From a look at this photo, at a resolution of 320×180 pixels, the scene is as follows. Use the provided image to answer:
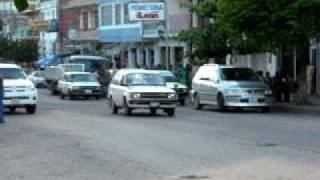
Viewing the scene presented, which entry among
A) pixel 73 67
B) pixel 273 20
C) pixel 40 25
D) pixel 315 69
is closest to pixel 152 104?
pixel 273 20

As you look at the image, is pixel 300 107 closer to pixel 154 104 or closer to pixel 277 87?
pixel 277 87

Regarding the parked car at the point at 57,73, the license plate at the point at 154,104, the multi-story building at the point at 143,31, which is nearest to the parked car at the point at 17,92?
the license plate at the point at 154,104

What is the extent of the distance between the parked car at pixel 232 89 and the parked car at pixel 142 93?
3181 millimetres

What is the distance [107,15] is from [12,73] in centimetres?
4237

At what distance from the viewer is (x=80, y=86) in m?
→ 46.3

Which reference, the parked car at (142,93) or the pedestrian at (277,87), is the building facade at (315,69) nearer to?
the pedestrian at (277,87)

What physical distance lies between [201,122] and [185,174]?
12485mm

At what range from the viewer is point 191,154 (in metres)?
15.3

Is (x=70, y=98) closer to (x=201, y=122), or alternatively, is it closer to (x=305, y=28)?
(x=305, y=28)

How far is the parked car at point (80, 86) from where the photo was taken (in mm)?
46281

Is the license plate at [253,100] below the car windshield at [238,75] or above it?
below

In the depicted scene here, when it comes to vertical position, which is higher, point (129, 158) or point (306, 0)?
point (306, 0)

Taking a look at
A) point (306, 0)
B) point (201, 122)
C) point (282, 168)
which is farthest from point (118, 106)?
point (282, 168)

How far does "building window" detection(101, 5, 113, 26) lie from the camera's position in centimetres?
7238
